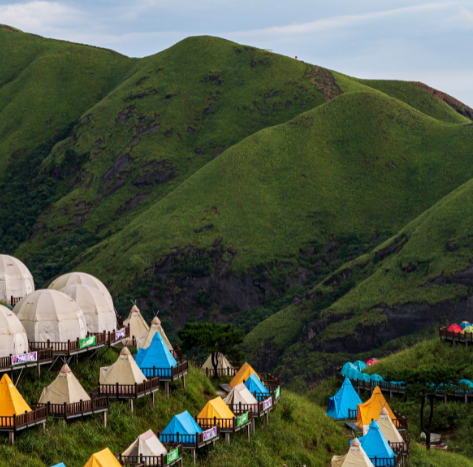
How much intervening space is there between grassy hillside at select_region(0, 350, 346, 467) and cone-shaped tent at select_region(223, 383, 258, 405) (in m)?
1.59

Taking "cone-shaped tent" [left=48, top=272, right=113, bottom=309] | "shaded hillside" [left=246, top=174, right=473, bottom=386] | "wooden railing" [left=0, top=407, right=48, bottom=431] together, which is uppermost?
"cone-shaped tent" [left=48, top=272, right=113, bottom=309]

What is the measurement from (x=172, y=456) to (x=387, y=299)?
98.1m

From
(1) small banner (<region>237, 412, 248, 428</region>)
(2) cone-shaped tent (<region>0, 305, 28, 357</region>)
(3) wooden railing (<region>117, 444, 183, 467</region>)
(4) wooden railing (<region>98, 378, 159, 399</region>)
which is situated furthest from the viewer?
(1) small banner (<region>237, 412, 248, 428</region>)

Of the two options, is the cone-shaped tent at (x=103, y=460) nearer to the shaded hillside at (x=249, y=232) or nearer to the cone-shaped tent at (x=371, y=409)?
the cone-shaped tent at (x=371, y=409)

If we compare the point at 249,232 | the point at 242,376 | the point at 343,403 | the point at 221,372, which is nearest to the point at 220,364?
the point at 221,372

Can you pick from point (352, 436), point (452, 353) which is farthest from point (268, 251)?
point (352, 436)

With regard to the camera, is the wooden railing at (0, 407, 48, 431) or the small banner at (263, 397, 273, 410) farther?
the small banner at (263, 397, 273, 410)

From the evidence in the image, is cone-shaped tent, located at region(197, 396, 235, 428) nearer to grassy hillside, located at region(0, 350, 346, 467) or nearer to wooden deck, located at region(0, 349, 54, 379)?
grassy hillside, located at region(0, 350, 346, 467)

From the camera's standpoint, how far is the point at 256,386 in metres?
58.2

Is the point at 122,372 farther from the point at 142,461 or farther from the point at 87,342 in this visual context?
the point at 142,461

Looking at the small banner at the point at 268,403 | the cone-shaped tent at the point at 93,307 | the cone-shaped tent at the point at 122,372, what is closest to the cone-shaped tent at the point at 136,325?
the cone-shaped tent at the point at 93,307

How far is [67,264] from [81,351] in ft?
486

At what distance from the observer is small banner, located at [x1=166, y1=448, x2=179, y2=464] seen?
43438 millimetres

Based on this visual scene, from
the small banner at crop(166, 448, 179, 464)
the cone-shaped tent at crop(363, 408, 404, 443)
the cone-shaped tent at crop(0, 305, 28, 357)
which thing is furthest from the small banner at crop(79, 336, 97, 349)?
the cone-shaped tent at crop(363, 408, 404, 443)
